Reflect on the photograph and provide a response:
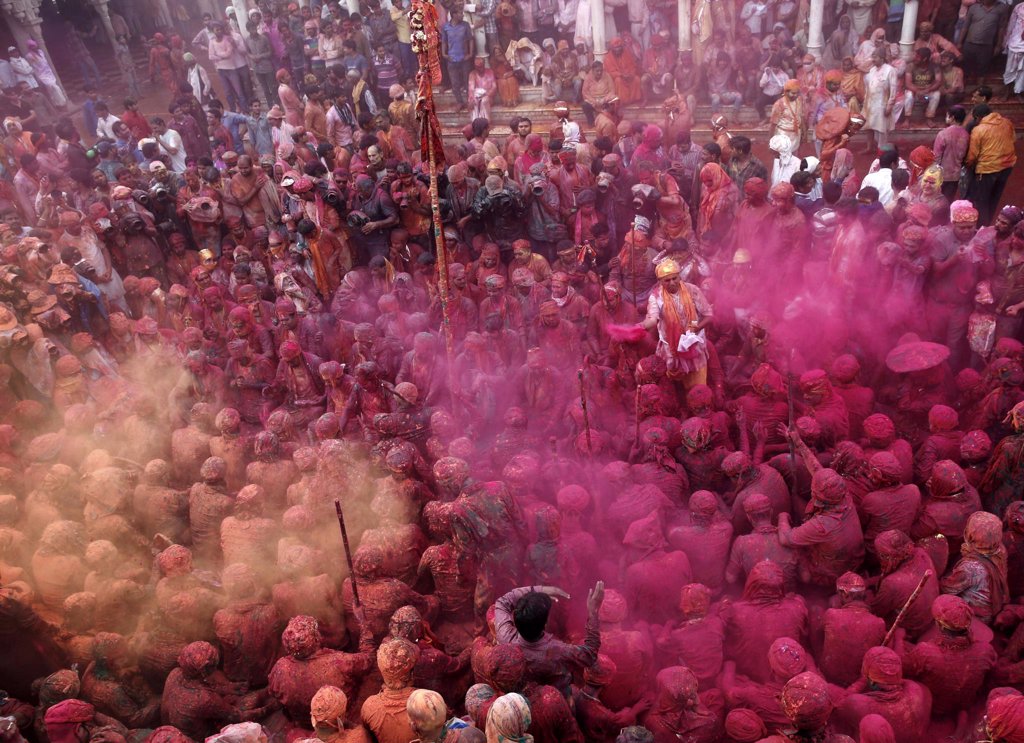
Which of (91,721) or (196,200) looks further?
(196,200)

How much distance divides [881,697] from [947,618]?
629 mm

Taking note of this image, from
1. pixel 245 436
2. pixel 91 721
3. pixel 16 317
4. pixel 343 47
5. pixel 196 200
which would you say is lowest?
pixel 91 721

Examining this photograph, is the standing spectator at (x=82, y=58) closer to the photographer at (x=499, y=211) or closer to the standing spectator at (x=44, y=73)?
the standing spectator at (x=44, y=73)

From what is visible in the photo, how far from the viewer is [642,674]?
5453mm

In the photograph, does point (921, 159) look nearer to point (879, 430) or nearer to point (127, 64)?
point (879, 430)

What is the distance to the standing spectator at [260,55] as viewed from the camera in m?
18.8

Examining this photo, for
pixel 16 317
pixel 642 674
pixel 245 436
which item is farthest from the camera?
pixel 16 317

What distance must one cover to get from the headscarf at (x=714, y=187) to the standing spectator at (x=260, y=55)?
13.0 meters

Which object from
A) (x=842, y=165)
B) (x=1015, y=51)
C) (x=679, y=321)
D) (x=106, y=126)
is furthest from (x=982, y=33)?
(x=106, y=126)

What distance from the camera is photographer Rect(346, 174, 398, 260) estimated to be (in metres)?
11.3

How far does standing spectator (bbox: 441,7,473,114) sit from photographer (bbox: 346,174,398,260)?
279 inches

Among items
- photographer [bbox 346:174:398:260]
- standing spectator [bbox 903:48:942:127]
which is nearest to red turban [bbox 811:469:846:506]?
photographer [bbox 346:174:398:260]

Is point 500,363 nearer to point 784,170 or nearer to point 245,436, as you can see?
point 245,436


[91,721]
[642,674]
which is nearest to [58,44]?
[91,721]
